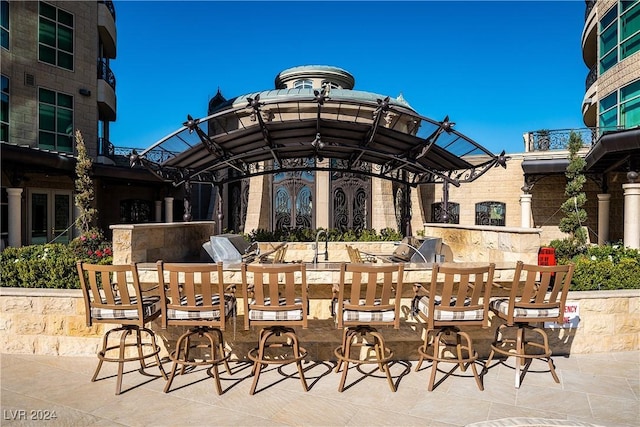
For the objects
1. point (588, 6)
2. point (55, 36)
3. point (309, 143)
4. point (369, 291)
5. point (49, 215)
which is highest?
point (588, 6)

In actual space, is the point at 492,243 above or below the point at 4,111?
below

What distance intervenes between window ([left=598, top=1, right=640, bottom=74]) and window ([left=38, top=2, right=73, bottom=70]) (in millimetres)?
22453

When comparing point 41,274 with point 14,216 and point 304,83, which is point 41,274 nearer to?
point 14,216

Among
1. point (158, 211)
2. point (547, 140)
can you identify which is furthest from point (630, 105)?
point (158, 211)

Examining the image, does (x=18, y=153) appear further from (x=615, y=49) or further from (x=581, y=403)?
(x=615, y=49)

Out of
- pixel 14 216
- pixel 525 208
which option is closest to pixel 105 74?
pixel 14 216

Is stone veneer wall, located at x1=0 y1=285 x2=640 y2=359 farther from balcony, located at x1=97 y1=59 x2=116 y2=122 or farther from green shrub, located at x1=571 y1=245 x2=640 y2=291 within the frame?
balcony, located at x1=97 y1=59 x2=116 y2=122

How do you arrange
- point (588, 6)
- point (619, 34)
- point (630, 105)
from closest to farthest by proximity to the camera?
point (630, 105) → point (619, 34) → point (588, 6)

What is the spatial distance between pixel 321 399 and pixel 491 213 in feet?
61.2

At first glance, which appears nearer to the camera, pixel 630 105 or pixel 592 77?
pixel 630 105

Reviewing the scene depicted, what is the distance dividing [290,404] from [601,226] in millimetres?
17646

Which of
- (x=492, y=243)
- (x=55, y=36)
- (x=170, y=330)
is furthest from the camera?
(x=55, y=36)

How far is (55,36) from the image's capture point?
1602 centimetres

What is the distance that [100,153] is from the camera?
1881 centimetres
